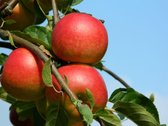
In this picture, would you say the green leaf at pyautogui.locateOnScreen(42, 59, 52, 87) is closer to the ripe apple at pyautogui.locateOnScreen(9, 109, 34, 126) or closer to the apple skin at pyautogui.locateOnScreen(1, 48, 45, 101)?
the apple skin at pyautogui.locateOnScreen(1, 48, 45, 101)

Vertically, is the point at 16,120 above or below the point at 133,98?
below

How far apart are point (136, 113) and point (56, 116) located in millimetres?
149

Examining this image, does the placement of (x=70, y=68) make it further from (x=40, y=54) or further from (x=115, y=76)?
(x=115, y=76)

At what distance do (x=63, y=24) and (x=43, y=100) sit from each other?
140 millimetres

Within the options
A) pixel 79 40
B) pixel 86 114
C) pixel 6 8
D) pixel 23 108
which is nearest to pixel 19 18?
pixel 6 8

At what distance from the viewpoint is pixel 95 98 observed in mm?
841

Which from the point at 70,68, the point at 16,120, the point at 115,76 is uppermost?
the point at 70,68

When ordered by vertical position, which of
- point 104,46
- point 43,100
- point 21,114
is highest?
point 104,46

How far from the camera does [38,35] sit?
1.00 m

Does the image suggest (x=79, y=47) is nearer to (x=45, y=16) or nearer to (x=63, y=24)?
(x=63, y=24)

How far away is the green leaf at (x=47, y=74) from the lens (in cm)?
79

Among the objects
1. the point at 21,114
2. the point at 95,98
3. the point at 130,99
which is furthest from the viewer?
the point at 21,114

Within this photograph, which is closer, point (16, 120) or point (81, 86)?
point (81, 86)

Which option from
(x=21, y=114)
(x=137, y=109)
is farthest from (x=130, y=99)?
(x=21, y=114)
